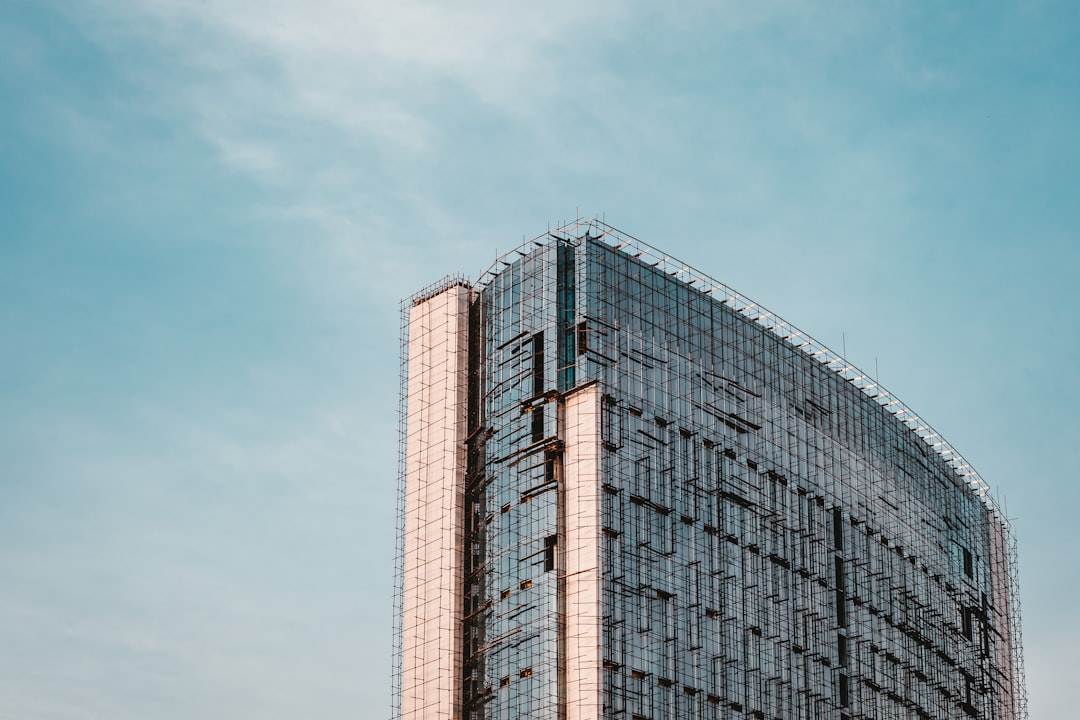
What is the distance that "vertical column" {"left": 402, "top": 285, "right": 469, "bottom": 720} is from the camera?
102312 millimetres

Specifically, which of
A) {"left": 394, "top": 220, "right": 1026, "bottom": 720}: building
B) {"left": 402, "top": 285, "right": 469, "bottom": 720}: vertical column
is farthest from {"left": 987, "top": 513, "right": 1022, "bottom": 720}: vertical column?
{"left": 402, "top": 285, "right": 469, "bottom": 720}: vertical column

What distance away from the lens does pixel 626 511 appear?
98.4 metres

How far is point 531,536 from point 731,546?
1577cm

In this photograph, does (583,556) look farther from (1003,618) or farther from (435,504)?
(1003,618)

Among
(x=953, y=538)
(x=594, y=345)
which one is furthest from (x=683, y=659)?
(x=953, y=538)

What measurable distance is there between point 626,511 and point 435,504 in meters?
14.3

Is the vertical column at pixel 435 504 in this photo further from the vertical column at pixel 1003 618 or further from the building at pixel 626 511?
the vertical column at pixel 1003 618

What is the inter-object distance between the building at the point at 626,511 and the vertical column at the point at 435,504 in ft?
0.48

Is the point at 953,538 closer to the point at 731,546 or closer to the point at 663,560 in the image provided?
the point at 731,546

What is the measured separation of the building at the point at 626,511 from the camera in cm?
9669

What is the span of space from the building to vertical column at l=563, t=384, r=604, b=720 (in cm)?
13

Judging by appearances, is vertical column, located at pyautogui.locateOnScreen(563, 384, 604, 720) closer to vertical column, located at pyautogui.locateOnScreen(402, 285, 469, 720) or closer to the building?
the building

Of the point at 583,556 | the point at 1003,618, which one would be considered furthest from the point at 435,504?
the point at 1003,618

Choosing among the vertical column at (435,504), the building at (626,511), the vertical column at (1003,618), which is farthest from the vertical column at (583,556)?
the vertical column at (1003,618)
